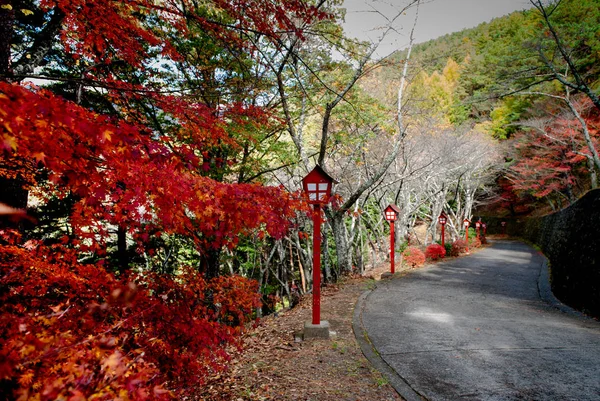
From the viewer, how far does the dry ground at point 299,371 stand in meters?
3.96

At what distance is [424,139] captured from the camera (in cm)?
1867

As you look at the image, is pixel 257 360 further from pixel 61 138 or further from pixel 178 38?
pixel 178 38

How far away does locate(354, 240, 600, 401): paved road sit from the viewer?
156 inches

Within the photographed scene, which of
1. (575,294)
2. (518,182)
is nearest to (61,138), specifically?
(575,294)

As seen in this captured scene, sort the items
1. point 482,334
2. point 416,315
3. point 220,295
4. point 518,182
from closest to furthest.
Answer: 1. point 482,334
2. point 416,315
3. point 220,295
4. point 518,182

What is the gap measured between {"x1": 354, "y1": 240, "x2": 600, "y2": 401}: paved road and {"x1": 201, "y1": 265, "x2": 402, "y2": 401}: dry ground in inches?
11.2

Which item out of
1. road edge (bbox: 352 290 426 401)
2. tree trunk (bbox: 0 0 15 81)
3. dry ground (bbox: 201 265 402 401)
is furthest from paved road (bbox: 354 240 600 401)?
tree trunk (bbox: 0 0 15 81)

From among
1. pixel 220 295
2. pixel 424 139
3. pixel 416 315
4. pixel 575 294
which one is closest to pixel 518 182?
pixel 424 139

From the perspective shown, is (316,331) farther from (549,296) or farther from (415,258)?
(415,258)

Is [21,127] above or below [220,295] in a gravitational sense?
above

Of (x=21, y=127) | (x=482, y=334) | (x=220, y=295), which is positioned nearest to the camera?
(x=21, y=127)

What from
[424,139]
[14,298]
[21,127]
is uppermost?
[424,139]

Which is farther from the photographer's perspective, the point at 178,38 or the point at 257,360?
the point at 178,38

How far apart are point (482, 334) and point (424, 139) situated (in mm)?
14677
